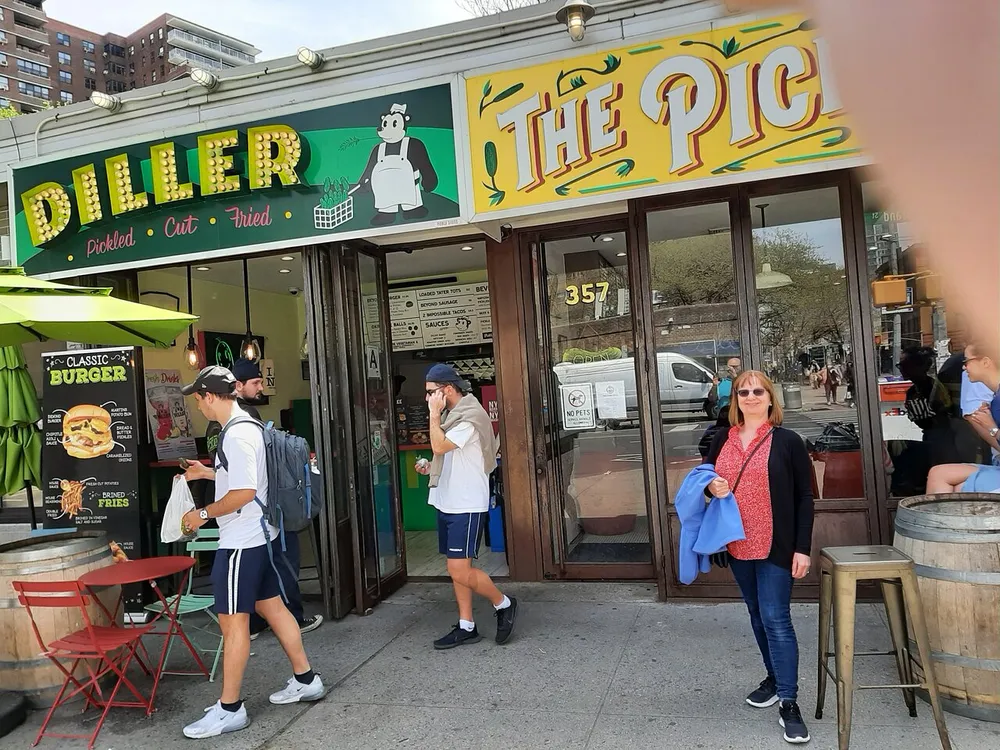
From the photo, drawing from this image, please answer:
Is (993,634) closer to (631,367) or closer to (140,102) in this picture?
(631,367)

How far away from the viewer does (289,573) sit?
4.26 meters

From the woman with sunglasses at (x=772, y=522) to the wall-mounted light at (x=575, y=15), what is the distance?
2.52m

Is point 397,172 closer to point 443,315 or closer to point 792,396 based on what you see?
point 792,396

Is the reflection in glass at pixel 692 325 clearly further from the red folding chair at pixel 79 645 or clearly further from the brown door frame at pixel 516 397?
the red folding chair at pixel 79 645

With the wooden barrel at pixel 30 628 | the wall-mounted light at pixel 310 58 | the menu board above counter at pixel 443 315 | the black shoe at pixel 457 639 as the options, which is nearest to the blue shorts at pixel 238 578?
the wooden barrel at pixel 30 628

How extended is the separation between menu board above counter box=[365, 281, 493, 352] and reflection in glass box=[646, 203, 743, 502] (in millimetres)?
3462

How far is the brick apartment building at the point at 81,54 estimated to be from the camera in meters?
82.9

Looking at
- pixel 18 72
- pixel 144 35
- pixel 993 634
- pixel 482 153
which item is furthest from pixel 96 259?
pixel 144 35

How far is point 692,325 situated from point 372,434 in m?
2.63

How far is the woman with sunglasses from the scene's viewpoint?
321 centimetres

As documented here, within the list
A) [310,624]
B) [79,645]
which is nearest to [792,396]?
[310,624]

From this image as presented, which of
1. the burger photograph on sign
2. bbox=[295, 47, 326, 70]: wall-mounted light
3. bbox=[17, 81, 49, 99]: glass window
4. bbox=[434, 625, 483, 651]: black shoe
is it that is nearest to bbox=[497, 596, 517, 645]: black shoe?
bbox=[434, 625, 483, 651]: black shoe

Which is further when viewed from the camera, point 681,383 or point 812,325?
point 681,383

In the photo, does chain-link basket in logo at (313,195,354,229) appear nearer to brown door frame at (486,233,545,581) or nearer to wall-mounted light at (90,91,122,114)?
brown door frame at (486,233,545,581)
